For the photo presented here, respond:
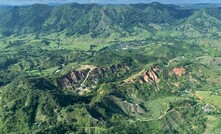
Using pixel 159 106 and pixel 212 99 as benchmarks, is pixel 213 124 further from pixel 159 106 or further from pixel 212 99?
pixel 159 106

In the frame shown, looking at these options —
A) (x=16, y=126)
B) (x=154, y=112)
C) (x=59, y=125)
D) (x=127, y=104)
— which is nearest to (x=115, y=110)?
(x=127, y=104)

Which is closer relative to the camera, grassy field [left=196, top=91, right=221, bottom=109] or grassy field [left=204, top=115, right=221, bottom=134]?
grassy field [left=204, top=115, right=221, bottom=134]

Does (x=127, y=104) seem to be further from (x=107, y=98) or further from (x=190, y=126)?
(x=190, y=126)

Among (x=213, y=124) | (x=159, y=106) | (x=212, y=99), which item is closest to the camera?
(x=213, y=124)

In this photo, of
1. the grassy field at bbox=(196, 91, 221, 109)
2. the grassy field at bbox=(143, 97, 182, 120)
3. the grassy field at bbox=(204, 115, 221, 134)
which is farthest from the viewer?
the grassy field at bbox=(196, 91, 221, 109)

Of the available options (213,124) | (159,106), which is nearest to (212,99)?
(213,124)

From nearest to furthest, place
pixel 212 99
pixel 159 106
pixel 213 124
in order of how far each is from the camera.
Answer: pixel 213 124 < pixel 159 106 < pixel 212 99

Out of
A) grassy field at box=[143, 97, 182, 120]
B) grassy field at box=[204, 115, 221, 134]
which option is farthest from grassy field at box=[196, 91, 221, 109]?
grassy field at box=[204, 115, 221, 134]

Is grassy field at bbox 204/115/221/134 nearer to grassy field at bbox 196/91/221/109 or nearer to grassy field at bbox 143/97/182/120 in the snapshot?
grassy field at bbox 196/91/221/109

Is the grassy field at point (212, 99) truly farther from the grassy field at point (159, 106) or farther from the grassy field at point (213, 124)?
the grassy field at point (213, 124)

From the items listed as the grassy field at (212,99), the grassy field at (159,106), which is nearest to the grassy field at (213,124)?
the grassy field at (212,99)

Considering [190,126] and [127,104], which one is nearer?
[190,126]
